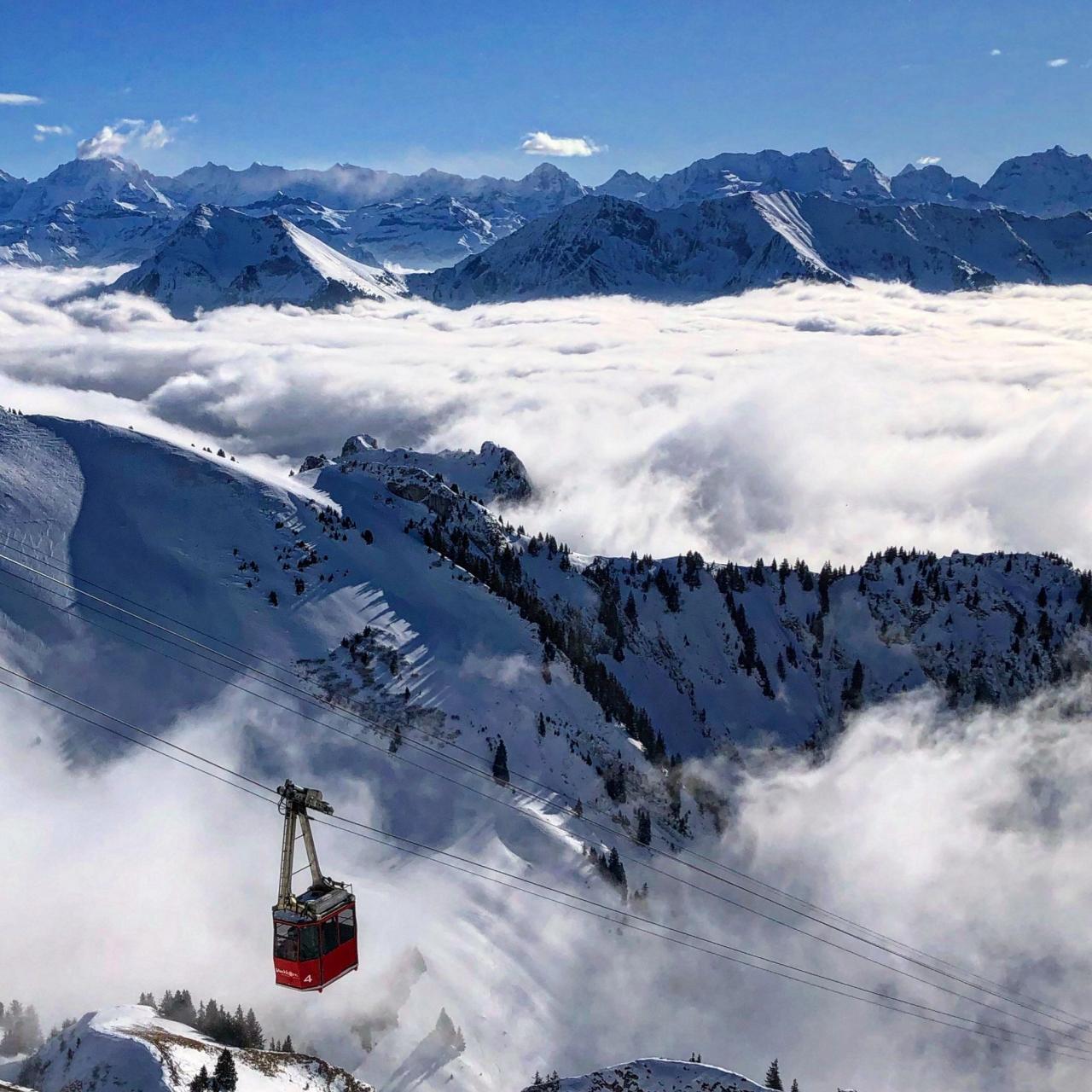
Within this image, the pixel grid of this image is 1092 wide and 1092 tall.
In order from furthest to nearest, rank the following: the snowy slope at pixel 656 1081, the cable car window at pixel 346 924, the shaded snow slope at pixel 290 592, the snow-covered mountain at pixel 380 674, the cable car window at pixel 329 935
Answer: the shaded snow slope at pixel 290 592
the snow-covered mountain at pixel 380 674
the snowy slope at pixel 656 1081
the cable car window at pixel 346 924
the cable car window at pixel 329 935

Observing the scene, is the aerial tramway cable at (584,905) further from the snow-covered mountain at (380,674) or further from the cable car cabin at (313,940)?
the cable car cabin at (313,940)

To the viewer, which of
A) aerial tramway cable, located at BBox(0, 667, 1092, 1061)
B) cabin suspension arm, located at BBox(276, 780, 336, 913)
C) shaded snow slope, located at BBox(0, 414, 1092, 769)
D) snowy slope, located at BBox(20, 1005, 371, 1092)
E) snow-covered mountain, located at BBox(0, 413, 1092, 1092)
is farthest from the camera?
shaded snow slope, located at BBox(0, 414, 1092, 769)

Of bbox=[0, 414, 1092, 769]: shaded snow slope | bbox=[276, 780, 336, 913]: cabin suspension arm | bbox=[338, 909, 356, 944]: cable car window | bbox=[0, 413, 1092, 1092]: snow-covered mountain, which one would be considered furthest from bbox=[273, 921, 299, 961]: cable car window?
bbox=[0, 414, 1092, 769]: shaded snow slope

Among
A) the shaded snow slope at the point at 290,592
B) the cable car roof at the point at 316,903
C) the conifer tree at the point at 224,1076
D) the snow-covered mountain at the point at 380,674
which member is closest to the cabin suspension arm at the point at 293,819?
the cable car roof at the point at 316,903

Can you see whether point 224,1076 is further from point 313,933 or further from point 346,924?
point 313,933

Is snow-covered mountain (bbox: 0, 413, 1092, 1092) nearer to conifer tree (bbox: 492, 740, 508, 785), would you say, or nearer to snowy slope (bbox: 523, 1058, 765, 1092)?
snowy slope (bbox: 523, 1058, 765, 1092)

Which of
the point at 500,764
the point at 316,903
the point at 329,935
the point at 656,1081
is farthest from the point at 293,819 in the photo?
the point at 500,764

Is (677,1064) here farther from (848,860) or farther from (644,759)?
(848,860)

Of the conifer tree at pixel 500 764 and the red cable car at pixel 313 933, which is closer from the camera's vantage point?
the red cable car at pixel 313 933
